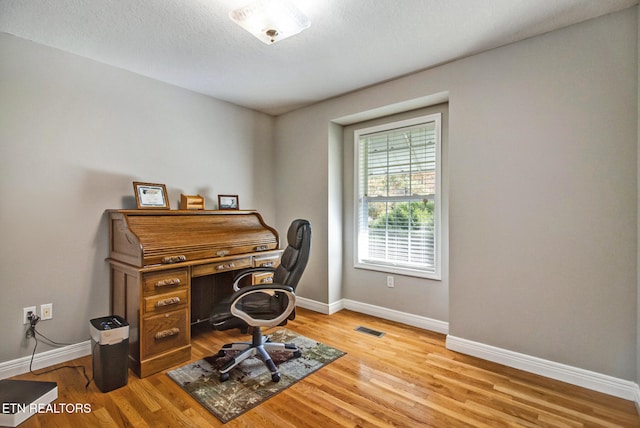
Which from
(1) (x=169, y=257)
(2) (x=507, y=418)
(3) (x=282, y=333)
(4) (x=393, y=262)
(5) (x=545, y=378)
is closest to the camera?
(2) (x=507, y=418)

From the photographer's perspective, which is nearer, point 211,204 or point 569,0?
point 569,0

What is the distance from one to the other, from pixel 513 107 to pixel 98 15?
2.95m

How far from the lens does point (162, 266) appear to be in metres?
2.29

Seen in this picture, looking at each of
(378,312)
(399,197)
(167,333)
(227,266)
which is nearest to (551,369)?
(378,312)

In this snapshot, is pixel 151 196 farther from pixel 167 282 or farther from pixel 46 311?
pixel 46 311

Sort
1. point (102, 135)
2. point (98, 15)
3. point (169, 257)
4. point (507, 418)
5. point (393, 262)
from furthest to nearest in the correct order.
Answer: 1. point (393, 262)
2. point (102, 135)
3. point (169, 257)
4. point (98, 15)
5. point (507, 418)

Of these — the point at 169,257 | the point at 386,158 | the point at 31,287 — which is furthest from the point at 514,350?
the point at 31,287

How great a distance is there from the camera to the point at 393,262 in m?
3.40

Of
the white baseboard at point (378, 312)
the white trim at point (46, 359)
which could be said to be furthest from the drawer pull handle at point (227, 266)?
the white baseboard at point (378, 312)

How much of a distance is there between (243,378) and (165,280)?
913 mm

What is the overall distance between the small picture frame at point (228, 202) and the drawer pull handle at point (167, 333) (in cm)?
138

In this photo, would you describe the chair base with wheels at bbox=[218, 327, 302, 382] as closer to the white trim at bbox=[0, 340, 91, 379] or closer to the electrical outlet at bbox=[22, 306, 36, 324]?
the white trim at bbox=[0, 340, 91, 379]

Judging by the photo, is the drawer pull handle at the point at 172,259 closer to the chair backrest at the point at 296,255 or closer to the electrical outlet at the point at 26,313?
the chair backrest at the point at 296,255

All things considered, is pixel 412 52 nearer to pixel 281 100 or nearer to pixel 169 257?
pixel 281 100
